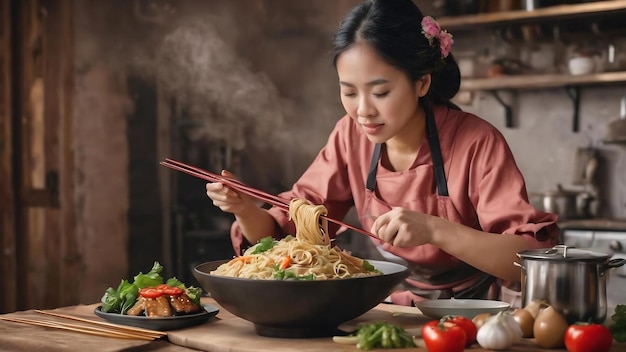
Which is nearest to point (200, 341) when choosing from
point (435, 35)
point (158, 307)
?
point (158, 307)

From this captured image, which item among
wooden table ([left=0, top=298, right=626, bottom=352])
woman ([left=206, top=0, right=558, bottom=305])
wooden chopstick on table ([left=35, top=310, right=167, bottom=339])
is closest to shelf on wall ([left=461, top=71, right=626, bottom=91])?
woman ([left=206, top=0, right=558, bottom=305])

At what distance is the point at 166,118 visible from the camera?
5.49 m

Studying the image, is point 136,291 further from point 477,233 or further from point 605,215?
point 605,215

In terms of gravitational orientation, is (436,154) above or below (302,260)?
above

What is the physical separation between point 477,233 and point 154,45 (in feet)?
12.5

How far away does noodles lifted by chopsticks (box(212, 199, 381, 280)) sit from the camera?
1785 millimetres

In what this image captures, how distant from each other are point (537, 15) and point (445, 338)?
147 inches

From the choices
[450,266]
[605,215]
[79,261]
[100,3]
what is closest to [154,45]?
[100,3]

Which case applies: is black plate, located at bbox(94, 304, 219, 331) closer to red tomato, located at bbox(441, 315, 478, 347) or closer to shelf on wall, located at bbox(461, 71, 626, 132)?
red tomato, located at bbox(441, 315, 478, 347)

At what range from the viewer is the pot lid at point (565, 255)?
1.66 meters

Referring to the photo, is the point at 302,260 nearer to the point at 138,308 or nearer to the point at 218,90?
the point at 138,308

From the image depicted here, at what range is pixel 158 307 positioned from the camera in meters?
1.88

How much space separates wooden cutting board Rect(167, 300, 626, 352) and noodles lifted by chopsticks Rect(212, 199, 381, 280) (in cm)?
13

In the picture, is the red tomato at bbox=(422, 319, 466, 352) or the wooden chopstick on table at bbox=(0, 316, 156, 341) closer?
the red tomato at bbox=(422, 319, 466, 352)
